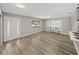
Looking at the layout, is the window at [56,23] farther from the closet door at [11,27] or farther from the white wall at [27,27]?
the closet door at [11,27]

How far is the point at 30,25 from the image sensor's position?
5.32 feet

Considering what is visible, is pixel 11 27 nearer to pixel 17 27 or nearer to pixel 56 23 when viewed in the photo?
pixel 17 27

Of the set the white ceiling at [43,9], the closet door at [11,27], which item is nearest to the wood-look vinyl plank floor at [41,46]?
the closet door at [11,27]

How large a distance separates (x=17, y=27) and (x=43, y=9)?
669mm

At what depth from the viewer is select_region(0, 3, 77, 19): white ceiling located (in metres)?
1.45

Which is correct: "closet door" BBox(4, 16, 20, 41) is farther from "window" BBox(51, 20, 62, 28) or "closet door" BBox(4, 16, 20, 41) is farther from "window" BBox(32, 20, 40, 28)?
"window" BBox(51, 20, 62, 28)

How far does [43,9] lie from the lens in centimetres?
152

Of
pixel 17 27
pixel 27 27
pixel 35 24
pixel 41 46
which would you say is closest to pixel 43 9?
pixel 35 24

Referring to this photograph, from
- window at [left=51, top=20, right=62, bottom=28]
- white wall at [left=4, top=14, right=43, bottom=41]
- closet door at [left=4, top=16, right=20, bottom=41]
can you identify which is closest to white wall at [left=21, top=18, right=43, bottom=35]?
white wall at [left=4, top=14, right=43, bottom=41]

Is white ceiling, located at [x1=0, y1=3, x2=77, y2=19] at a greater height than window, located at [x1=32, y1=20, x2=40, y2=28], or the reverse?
white ceiling, located at [x1=0, y1=3, x2=77, y2=19]

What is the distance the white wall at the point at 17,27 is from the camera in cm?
150
